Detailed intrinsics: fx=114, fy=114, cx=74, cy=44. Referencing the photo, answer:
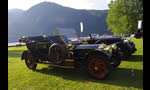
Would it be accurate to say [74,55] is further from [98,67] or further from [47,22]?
[47,22]

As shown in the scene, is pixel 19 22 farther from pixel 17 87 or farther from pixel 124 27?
pixel 17 87

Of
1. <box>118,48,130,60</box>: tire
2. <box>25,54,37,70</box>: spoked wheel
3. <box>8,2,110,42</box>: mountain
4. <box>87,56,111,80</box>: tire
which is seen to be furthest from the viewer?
<box>8,2,110,42</box>: mountain

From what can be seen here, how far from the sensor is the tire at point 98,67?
11.2 ft

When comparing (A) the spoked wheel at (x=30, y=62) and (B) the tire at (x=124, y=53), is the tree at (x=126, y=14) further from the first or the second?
(A) the spoked wheel at (x=30, y=62)

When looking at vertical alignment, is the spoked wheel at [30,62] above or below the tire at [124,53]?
below

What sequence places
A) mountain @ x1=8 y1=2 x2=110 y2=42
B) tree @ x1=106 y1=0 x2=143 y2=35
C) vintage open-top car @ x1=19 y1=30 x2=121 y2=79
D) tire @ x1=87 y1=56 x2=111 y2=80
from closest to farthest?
tire @ x1=87 y1=56 x2=111 y2=80 → vintage open-top car @ x1=19 y1=30 x2=121 y2=79 → tree @ x1=106 y1=0 x2=143 y2=35 → mountain @ x1=8 y1=2 x2=110 y2=42

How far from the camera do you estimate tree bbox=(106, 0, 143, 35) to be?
28.9 metres

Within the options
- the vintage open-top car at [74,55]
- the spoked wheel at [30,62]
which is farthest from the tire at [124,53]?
the spoked wheel at [30,62]

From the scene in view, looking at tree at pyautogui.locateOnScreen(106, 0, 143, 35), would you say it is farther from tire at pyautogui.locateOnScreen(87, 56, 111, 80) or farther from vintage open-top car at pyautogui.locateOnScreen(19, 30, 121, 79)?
tire at pyautogui.locateOnScreen(87, 56, 111, 80)

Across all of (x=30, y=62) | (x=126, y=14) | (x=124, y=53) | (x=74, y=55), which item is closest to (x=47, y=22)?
(x=126, y=14)

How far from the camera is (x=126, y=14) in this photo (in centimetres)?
2964

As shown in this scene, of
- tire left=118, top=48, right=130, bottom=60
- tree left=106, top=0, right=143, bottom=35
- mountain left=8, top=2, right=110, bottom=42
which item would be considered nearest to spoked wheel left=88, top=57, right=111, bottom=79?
tire left=118, top=48, right=130, bottom=60

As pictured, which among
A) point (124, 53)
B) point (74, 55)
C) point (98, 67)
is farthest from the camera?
point (124, 53)

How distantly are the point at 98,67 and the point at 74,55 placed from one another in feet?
3.17
